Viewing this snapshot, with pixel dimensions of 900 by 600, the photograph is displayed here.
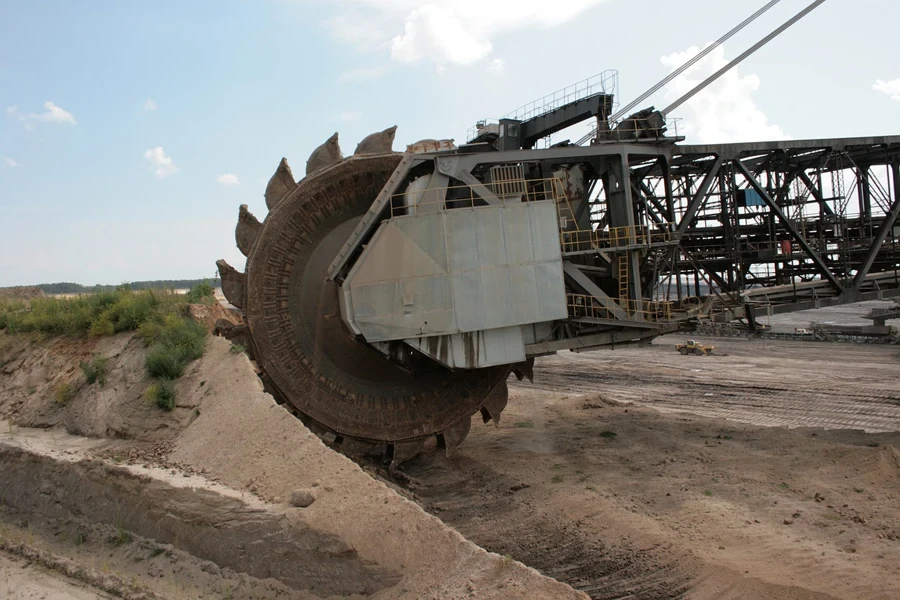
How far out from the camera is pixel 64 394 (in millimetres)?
13992

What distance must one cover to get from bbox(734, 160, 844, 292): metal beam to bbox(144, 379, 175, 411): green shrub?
45.0 feet

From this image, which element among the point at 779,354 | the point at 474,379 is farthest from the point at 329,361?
the point at 779,354

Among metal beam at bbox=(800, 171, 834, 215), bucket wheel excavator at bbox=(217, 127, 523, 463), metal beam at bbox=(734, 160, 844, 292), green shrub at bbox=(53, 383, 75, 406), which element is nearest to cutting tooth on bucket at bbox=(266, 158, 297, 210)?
bucket wheel excavator at bbox=(217, 127, 523, 463)

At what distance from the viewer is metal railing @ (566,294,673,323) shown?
13500 mm

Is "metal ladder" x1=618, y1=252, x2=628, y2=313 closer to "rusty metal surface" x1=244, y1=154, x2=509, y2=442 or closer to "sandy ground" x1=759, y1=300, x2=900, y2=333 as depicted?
"rusty metal surface" x1=244, y1=154, x2=509, y2=442

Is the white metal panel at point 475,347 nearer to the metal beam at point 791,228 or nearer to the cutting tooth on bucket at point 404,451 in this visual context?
the cutting tooth on bucket at point 404,451

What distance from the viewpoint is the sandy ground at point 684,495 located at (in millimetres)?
9641

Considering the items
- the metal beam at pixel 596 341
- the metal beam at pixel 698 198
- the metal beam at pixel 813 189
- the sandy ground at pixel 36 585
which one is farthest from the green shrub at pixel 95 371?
the metal beam at pixel 813 189

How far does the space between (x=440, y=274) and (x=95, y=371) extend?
Result: 311 inches

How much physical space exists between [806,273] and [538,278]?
9.12m

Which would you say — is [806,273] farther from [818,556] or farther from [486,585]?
[486,585]

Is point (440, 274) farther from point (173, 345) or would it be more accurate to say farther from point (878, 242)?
point (878, 242)

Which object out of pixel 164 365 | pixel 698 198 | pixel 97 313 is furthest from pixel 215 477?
pixel 698 198

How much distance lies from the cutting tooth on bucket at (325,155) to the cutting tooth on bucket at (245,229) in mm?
1672
